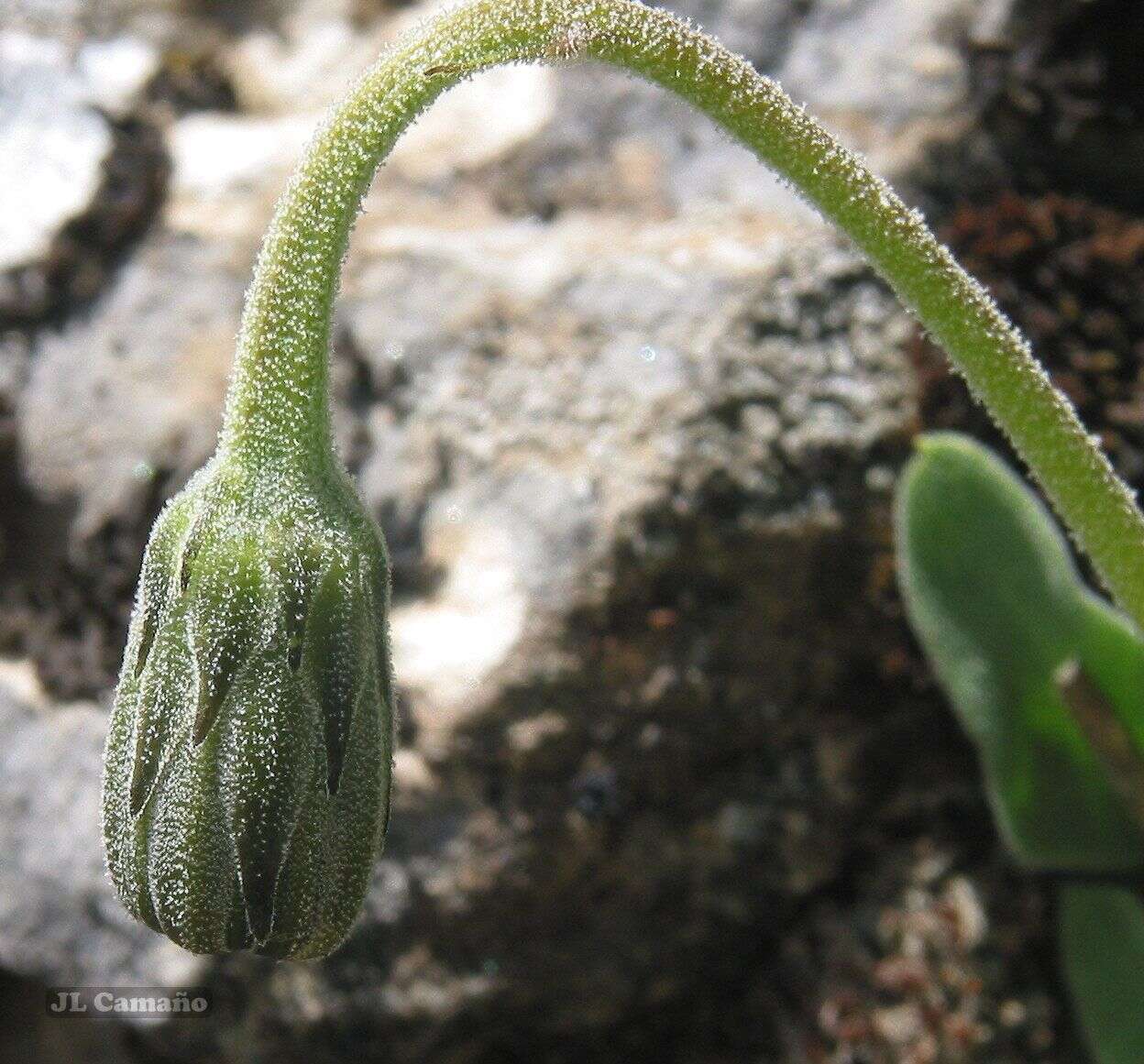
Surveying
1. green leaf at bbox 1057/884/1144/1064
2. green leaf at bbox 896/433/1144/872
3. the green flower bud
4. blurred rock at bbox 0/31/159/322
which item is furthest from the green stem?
blurred rock at bbox 0/31/159/322

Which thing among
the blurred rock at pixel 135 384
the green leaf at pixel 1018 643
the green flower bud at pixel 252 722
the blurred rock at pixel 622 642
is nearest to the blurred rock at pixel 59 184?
the blurred rock at pixel 135 384

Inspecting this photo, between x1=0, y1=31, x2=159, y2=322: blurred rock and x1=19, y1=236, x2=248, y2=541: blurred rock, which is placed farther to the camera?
x1=0, y1=31, x2=159, y2=322: blurred rock

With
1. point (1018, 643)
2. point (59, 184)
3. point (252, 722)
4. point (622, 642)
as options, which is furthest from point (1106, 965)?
point (59, 184)

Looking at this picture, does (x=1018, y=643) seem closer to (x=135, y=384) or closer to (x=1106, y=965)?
(x=1106, y=965)

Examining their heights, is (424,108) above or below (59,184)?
below

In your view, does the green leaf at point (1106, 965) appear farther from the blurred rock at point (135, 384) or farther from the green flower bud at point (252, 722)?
the blurred rock at point (135, 384)

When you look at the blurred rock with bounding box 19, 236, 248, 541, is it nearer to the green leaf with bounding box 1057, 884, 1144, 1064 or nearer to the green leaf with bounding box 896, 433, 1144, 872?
the green leaf with bounding box 896, 433, 1144, 872

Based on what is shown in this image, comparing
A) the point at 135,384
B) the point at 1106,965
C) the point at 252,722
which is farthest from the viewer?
the point at 135,384

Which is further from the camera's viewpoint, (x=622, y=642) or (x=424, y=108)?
(x=622, y=642)
